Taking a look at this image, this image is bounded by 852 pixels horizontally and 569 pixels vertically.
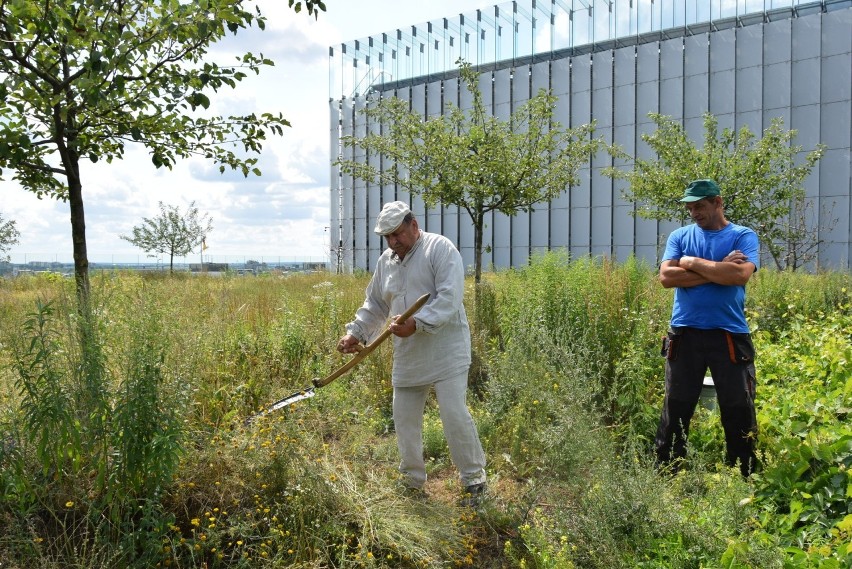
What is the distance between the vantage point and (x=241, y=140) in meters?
4.31

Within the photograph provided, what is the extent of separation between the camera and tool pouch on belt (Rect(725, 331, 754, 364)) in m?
4.15

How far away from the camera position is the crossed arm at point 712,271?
4.12m

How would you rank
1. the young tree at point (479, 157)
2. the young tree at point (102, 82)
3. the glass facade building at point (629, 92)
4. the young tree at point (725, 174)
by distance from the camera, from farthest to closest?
the glass facade building at point (629, 92)
the young tree at point (725, 174)
the young tree at point (479, 157)
the young tree at point (102, 82)

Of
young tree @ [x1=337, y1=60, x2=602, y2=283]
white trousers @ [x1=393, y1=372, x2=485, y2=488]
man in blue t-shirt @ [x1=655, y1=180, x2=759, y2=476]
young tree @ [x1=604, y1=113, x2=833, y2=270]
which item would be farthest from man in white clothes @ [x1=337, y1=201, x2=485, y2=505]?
young tree @ [x1=604, y1=113, x2=833, y2=270]

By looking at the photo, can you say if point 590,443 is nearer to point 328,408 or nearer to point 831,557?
point 831,557

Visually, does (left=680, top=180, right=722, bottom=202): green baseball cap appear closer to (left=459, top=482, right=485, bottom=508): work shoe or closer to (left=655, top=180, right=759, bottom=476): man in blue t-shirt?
(left=655, top=180, right=759, bottom=476): man in blue t-shirt

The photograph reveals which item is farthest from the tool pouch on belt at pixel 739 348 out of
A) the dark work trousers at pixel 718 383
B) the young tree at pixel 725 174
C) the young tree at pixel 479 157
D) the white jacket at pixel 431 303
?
the young tree at pixel 725 174

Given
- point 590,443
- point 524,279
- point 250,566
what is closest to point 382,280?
point 590,443

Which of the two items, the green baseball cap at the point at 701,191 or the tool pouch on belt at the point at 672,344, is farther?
the tool pouch on belt at the point at 672,344

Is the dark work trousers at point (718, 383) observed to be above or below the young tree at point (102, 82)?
below

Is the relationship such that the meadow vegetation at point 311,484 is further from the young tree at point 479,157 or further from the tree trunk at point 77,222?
the young tree at point 479,157

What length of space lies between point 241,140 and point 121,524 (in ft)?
7.51

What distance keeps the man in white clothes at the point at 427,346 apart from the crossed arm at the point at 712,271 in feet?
4.48

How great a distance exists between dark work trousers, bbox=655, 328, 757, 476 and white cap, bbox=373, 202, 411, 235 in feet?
A: 6.15
